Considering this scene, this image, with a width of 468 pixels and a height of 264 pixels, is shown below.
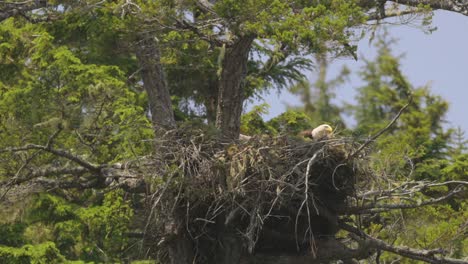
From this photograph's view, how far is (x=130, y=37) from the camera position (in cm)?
1166

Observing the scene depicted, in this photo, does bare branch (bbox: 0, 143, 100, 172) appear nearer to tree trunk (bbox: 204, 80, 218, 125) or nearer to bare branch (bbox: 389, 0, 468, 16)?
bare branch (bbox: 389, 0, 468, 16)

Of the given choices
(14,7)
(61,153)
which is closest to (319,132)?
(61,153)

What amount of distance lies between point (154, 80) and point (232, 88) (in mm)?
1472

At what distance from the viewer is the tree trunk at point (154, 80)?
39.2 feet

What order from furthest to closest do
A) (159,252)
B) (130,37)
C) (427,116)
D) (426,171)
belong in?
1. (427,116)
2. (426,171)
3. (130,37)
4. (159,252)

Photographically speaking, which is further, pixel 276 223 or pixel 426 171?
pixel 426 171

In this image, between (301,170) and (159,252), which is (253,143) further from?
(159,252)

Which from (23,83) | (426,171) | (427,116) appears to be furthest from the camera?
(427,116)

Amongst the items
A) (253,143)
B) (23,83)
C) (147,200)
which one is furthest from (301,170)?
(23,83)

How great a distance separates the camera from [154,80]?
12359 mm

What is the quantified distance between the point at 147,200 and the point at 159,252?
2.25ft

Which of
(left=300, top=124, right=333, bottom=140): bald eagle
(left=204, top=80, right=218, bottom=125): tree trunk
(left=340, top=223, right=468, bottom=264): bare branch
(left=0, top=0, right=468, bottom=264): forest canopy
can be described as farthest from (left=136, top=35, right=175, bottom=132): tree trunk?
(left=204, top=80, right=218, bottom=125): tree trunk

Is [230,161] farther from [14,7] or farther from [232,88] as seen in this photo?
[14,7]

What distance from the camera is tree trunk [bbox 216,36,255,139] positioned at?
11062 millimetres
